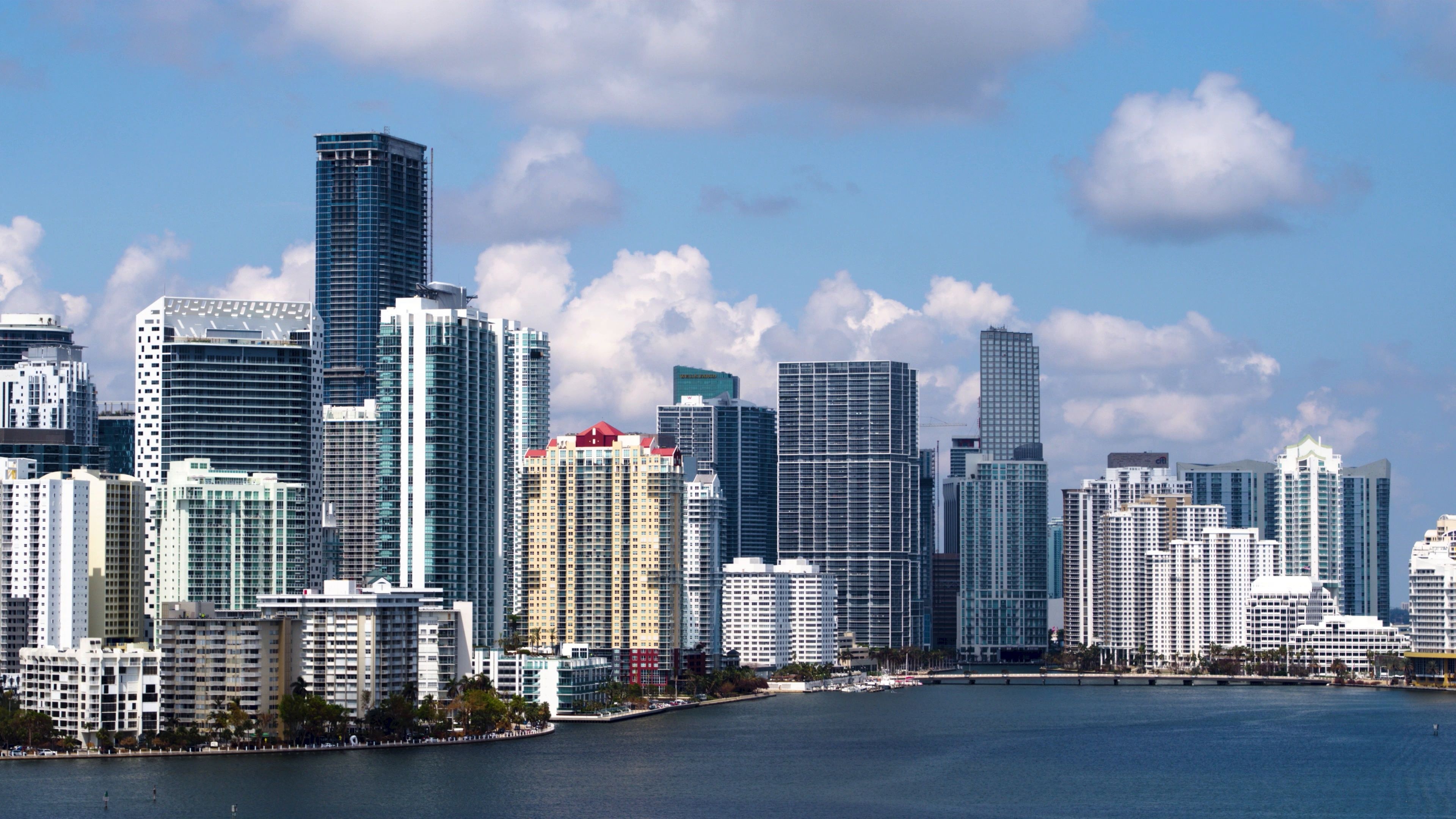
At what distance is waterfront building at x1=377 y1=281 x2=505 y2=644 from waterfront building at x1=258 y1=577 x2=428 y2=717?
85.0 ft

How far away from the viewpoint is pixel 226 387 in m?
190

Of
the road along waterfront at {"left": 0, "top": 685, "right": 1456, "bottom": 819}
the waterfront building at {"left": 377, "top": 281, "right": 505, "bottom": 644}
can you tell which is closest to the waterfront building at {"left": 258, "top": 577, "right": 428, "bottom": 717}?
the road along waterfront at {"left": 0, "top": 685, "right": 1456, "bottom": 819}

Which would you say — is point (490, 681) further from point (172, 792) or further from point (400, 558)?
point (172, 792)

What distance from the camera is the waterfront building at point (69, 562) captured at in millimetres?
164000

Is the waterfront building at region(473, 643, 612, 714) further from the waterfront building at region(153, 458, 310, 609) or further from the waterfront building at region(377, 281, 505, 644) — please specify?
the waterfront building at region(153, 458, 310, 609)

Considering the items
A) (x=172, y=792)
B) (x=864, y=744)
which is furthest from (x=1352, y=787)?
(x=172, y=792)

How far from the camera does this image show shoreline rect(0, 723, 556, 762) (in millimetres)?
142250

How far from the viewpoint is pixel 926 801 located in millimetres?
122938

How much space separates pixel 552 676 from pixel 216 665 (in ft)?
121

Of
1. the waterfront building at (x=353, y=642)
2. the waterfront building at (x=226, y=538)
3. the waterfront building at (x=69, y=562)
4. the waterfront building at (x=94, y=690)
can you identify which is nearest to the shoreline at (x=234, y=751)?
the waterfront building at (x=94, y=690)

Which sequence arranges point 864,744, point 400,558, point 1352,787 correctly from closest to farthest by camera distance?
point 1352,787, point 864,744, point 400,558

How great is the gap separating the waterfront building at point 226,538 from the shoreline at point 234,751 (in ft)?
73.7

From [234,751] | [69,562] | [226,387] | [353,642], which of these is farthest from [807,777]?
[226,387]

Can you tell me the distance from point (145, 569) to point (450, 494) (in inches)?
1054
